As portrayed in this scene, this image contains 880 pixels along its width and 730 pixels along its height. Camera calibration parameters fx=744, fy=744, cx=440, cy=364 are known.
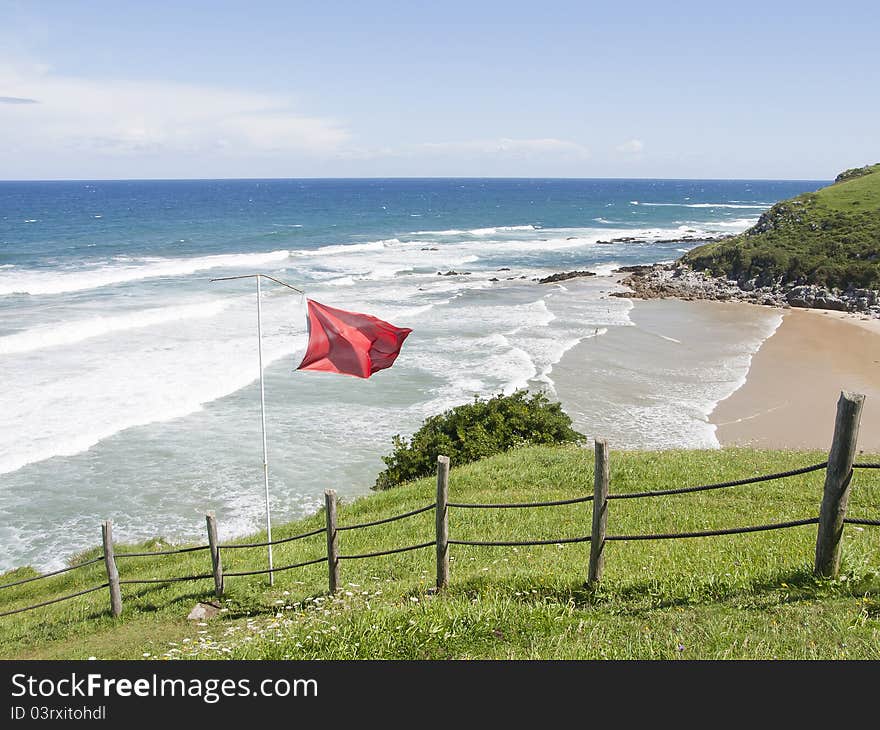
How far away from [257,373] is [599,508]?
24.8 m

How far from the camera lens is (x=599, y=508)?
7.38m

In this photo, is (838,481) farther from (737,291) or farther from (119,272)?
(119,272)

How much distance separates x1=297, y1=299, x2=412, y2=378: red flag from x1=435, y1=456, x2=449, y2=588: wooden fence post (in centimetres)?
312

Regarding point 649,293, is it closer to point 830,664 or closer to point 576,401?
point 576,401

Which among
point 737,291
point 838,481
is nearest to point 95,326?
point 838,481

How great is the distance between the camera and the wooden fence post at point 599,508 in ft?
23.3

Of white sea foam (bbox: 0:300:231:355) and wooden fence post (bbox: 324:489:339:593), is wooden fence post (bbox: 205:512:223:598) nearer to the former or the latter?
wooden fence post (bbox: 324:489:339:593)

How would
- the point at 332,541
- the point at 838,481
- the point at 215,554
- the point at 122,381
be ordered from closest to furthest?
the point at 838,481
the point at 332,541
the point at 215,554
the point at 122,381

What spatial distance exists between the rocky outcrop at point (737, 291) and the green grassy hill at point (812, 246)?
88cm

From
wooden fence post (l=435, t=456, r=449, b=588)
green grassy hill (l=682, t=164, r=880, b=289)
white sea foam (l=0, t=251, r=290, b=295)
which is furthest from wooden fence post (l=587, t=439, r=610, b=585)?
white sea foam (l=0, t=251, r=290, b=295)

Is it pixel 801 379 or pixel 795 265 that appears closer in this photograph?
pixel 801 379

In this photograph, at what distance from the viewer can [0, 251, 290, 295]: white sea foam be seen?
50875 millimetres

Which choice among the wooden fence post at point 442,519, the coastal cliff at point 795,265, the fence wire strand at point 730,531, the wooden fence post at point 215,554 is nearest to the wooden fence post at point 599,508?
the fence wire strand at point 730,531

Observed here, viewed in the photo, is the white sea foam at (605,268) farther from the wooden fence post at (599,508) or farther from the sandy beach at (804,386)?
the wooden fence post at (599,508)
